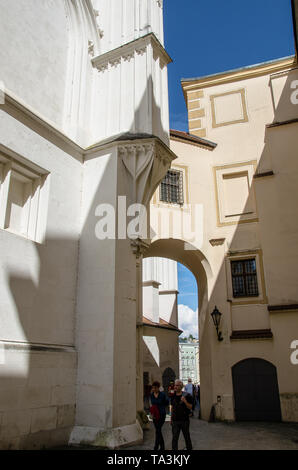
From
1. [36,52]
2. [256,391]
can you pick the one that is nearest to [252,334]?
[256,391]

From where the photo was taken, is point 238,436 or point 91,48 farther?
point 91,48

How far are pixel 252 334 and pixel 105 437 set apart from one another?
839 cm

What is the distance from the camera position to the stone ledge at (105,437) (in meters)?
6.39

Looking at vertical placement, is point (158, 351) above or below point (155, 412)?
above

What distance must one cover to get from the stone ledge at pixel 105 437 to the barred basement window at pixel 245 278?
8.60 m

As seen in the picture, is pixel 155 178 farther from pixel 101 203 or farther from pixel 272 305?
pixel 272 305

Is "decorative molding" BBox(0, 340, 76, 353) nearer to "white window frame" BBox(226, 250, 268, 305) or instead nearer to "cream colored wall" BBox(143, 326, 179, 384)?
"white window frame" BBox(226, 250, 268, 305)

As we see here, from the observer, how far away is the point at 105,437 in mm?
6453

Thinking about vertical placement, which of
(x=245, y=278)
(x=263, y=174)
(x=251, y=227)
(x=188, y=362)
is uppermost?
(x=263, y=174)

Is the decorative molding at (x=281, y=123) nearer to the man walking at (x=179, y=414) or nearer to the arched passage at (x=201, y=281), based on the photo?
the arched passage at (x=201, y=281)

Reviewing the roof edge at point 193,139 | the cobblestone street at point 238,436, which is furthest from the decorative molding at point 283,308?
the roof edge at point 193,139

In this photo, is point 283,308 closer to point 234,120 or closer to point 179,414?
point 179,414

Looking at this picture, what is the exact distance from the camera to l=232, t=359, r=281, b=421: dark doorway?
12938 millimetres

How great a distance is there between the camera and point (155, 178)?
886cm
